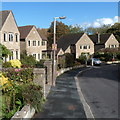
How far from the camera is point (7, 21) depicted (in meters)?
28.7

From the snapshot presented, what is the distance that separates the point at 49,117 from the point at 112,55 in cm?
4134

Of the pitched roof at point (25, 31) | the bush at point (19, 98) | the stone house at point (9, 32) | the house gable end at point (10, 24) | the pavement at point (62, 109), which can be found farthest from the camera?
the pitched roof at point (25, 31)

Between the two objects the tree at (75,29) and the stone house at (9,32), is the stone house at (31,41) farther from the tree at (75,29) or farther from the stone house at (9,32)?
the tree at (75,29)

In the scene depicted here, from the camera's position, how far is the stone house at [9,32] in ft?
92.0

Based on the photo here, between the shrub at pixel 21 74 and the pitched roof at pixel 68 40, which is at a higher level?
the pitched roof at pixel 68 40

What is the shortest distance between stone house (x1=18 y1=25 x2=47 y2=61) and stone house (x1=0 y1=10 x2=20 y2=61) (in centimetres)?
410

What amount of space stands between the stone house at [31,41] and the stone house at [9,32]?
4.10 metres

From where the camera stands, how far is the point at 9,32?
29.3 meters

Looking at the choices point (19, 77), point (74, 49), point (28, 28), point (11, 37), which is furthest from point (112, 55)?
point (19, 77)

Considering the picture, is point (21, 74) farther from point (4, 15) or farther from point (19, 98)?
point (4, 15)

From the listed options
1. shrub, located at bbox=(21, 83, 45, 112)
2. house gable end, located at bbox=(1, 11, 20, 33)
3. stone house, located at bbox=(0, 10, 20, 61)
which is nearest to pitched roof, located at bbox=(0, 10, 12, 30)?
stone house, located at bbox=(0, 10, 20, 61)

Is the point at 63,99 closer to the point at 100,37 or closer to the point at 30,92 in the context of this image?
the point at 30,92

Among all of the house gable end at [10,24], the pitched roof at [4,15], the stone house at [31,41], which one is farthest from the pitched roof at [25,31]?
the pitched roof at [4,15]

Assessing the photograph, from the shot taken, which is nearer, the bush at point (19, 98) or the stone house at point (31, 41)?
the bush at point (19, 98)
